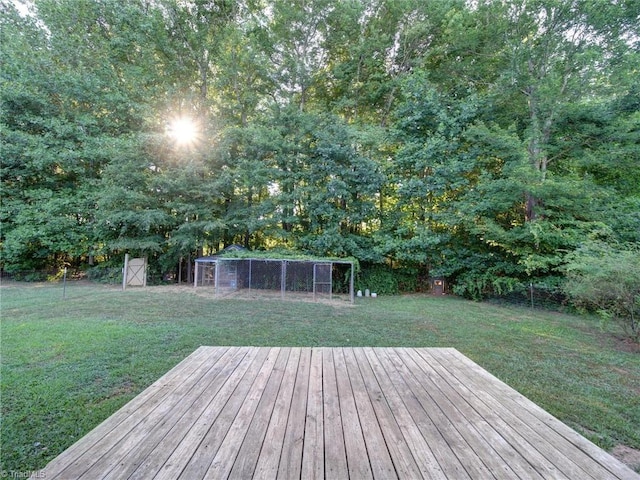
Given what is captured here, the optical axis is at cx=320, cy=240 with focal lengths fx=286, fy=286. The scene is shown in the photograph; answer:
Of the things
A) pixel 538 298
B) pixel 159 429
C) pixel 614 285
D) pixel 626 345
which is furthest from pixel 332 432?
pixel 538 298

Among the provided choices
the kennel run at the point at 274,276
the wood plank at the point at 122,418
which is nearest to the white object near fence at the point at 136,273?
the kennel run at the point at 274,276

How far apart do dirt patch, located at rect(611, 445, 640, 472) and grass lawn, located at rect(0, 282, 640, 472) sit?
4cm

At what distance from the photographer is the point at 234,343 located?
4641 millimetres

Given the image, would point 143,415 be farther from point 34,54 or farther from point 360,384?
point 34,54

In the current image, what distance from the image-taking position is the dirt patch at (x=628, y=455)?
86.3 inches

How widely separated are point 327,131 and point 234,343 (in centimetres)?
1002

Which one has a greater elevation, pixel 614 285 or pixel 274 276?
pixel 614 285

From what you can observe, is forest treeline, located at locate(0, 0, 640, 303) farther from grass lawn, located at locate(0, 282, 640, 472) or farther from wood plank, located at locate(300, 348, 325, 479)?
wood plank, located at locate(300, 348, 325, 479)

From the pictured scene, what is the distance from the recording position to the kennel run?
35.3 ft

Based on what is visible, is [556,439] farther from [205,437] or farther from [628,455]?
[205,437]

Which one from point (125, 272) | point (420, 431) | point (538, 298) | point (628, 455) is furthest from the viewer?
point (125, 272)

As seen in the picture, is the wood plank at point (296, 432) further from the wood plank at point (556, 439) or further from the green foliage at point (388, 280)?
the green foliage at point (388, 280)

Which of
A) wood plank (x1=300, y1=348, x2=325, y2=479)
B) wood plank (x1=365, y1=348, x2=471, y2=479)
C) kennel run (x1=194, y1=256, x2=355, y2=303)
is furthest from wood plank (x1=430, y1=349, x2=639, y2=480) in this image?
kennel run (x1=194, y1=256, x2=355, y2=303)

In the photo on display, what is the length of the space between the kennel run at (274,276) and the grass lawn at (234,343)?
6.60 feet
